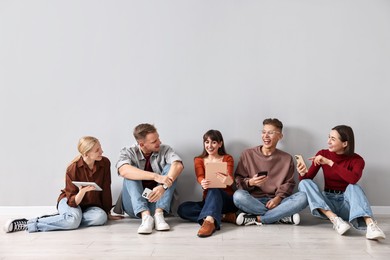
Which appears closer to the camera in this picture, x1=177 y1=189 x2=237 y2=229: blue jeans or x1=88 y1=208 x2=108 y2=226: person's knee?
x1=177 y1=189 x2=237 y2=229: blue jeans

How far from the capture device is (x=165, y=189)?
3.13 m

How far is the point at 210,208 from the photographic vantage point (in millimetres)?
2932

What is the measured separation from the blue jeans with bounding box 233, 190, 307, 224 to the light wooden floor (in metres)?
0.09

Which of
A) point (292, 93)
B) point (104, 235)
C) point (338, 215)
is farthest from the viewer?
point (292, 93)

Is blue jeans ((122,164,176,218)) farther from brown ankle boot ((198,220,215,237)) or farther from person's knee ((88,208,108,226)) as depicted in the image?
brown ankle boot ((198,220,215,237))

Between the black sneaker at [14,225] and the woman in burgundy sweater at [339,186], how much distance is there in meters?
2.07

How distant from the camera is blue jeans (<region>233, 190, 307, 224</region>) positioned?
303 centimetres

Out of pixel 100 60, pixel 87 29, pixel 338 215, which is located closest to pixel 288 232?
pixel 338 215

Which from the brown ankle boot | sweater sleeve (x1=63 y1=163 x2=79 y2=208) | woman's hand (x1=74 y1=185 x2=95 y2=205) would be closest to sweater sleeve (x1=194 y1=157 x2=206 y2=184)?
the brown ankle boot

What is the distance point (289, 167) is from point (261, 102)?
1.98ft

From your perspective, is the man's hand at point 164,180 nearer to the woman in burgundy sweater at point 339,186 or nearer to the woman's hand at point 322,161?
the woman in burgundy sweater at point 339,186

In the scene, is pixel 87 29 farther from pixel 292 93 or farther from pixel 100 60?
pixel 292 93

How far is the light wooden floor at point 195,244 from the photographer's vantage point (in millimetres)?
2342

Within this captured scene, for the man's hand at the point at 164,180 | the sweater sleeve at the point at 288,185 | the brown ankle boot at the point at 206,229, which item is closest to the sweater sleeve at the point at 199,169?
the man's hand at the point at 164,180
